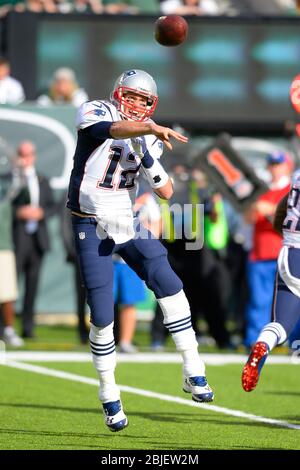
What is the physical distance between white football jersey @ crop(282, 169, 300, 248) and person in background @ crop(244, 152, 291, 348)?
4769mm

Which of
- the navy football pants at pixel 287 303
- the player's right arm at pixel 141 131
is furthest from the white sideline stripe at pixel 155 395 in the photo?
the player's right arm at pixel 141 131

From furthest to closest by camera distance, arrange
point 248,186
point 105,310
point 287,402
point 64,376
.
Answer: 1. point 248,186
2. point 64,376
3. point 287,402
4. point 105,310

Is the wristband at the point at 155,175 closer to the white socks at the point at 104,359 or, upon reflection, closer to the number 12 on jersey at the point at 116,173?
the number 12 on jersey at the point at 116,173

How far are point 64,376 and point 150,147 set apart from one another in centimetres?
372

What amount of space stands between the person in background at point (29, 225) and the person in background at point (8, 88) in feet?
4.04

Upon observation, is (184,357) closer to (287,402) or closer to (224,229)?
(287,402)

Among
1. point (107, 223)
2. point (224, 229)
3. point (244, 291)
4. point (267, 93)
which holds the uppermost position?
point (107, 223)

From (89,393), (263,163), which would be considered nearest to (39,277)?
(263,163)

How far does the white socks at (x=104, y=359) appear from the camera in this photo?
7.55m

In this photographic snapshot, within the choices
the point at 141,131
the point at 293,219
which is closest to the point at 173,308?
the point at 293,219

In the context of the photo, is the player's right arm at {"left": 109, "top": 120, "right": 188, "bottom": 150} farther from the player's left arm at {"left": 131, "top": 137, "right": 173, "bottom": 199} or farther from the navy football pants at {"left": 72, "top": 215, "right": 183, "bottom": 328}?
the navy football pants at {"left": 72, "top": 215, "right": 183, "bottom": 328}

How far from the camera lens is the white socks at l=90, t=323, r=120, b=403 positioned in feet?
24.8

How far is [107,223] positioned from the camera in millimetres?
7602

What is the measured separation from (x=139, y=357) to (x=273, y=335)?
5157 mm
